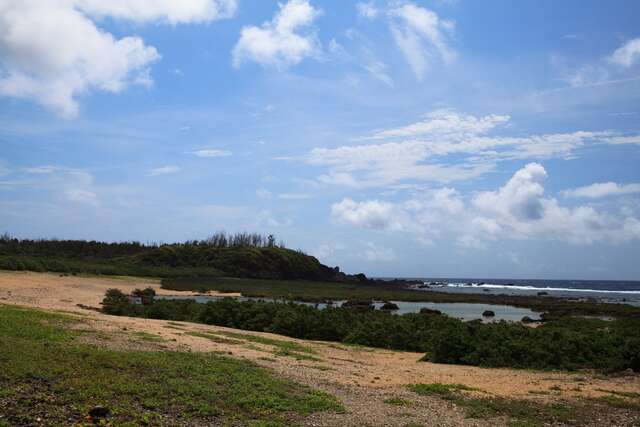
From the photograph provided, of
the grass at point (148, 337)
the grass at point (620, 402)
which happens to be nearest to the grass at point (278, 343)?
the grass at point (148, 337)

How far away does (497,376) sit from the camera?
17406mm

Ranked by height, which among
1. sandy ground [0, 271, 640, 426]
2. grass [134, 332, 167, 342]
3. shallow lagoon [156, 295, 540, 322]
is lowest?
shallow lagoon [156, 295, 540, 322]

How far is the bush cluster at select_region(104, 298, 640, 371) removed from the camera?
19984mm

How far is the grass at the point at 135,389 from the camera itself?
9.35m

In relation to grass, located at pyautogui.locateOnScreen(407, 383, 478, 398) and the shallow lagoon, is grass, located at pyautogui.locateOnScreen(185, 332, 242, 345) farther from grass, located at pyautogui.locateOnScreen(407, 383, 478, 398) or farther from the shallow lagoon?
the shallow lagoon

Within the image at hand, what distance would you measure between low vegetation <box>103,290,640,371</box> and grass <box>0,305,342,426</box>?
1023 cm

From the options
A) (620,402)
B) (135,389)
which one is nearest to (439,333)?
(620,402)

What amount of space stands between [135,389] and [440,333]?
14.5 m

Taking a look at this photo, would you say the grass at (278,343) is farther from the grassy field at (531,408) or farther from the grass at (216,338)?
the grassy field at (531,408)

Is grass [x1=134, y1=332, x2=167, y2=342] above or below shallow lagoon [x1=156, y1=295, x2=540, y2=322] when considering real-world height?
above

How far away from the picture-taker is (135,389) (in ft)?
35.0

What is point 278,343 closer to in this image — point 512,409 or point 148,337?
point 148,337

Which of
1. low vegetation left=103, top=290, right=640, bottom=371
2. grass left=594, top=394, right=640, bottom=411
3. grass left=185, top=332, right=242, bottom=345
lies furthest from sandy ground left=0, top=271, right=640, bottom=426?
low vegetation left=103, top=290, right=640, bottom=371

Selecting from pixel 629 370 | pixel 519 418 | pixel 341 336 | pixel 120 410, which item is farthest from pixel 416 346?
pixel 120 410
